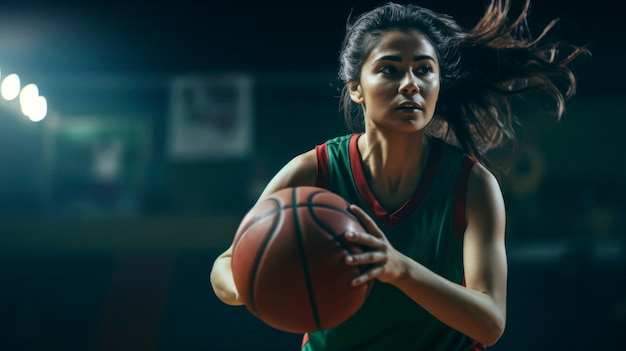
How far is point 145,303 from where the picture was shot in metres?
6.41

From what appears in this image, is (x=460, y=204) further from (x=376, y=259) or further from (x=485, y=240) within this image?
(x=376, y=259)

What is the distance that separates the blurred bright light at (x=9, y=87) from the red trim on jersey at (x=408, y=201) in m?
4.47

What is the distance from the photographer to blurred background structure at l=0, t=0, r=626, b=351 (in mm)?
6191

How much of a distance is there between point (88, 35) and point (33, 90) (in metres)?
0.70

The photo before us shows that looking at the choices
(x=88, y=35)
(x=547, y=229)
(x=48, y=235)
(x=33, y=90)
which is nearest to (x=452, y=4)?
(x=547, y=229)

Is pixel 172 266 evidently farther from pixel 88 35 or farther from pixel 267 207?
pixel 267 207

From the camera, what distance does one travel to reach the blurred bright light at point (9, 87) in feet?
17.8

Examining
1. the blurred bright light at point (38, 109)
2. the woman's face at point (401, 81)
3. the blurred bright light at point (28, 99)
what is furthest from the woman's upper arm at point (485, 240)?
the blurred bright light at point (38, 109)

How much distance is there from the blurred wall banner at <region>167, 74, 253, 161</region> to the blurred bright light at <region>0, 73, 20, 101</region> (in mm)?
1523

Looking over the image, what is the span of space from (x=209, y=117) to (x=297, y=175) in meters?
4.72

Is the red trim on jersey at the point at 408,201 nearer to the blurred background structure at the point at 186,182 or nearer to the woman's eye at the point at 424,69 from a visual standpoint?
the woman's eye at the point at 424,69

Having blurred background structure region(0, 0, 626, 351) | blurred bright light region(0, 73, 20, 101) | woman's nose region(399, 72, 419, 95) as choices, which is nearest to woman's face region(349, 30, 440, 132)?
woman's nose region(399, 72, 419, 95)

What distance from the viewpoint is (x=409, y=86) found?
1.65 metres

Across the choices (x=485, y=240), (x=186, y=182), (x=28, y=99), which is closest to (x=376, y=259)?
(x=485, y=240)
